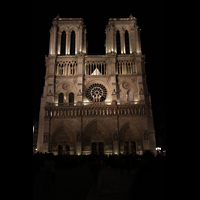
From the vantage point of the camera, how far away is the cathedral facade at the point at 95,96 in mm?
26797

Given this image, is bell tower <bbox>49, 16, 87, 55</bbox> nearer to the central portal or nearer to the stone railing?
the stone railing

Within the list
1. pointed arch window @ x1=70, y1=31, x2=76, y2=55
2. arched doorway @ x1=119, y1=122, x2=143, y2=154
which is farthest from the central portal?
pointed arch window @ x1=70, y1=31, x2=76, y2=55

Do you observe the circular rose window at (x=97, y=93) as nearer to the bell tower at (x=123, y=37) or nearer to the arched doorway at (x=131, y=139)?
the arched doorway at (x=131, y=139)

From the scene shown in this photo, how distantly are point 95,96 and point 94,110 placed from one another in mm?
3345

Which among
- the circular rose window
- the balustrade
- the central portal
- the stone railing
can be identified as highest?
the balustrade

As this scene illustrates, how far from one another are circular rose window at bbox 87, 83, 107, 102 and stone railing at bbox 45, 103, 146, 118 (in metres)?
2.73

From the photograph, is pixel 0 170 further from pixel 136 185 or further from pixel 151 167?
pixel 151 167

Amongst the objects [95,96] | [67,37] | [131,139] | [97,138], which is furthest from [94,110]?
[67,37]

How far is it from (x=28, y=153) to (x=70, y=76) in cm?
2885

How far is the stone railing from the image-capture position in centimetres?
2722

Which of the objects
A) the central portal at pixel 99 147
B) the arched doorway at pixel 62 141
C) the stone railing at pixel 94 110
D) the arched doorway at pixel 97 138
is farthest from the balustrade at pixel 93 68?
the central portal at pixel 99 147

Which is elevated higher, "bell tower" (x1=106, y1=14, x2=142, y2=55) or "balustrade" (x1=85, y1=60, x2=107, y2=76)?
"bell tower" (x1=106, y1=14, x2=142, y2=55)

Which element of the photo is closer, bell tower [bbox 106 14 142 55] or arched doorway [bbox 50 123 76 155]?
arched doorway [bbox 50 123 76 155]

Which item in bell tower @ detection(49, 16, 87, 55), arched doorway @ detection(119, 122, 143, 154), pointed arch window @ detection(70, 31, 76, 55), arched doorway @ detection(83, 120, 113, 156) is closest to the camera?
arched doorway @ detection(83, 120, 113, 156)
